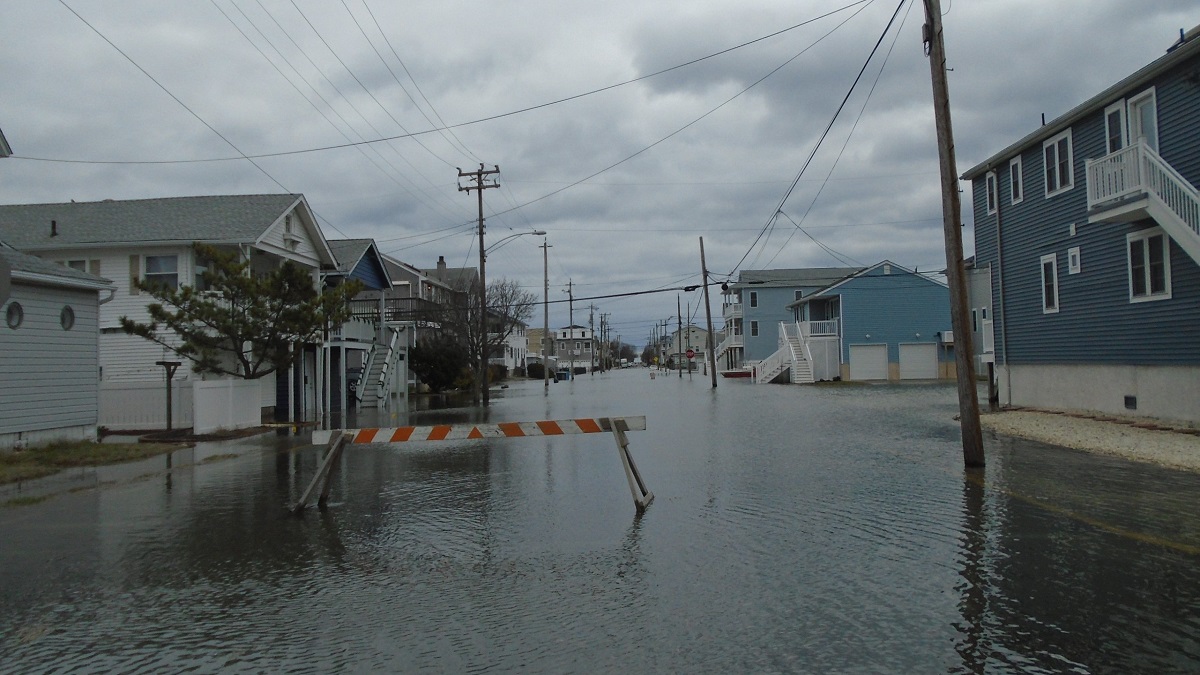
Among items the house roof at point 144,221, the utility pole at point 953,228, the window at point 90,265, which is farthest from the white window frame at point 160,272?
the utility pole at point 953,228

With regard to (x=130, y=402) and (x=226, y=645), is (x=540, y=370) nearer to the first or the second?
(x=130, y=402)

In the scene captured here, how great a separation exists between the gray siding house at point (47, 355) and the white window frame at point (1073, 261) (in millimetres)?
23208

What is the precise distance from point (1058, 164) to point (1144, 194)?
4.96 m

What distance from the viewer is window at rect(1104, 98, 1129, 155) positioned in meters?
19.3

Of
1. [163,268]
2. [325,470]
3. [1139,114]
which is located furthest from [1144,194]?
[163,268]

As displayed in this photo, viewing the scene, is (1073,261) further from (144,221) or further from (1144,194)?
(144,221)

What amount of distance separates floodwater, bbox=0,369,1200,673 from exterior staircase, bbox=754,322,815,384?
40.6m

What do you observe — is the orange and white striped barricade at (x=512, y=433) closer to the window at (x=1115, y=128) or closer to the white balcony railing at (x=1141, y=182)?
the white balcony railing at (x=1141, y=182)

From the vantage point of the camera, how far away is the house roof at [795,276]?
75500 mm

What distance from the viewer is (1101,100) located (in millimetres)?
19578

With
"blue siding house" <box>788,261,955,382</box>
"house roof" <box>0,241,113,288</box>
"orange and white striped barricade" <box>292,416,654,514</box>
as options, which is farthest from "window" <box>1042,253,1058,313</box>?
"blue siding house" <box>788,261,955,382</box>

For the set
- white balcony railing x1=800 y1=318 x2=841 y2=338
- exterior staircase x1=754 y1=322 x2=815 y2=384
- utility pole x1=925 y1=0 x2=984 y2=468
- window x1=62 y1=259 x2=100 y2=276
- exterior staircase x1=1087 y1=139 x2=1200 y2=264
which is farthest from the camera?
white balcony railing x1=800 y1=318 x2=841 y2=338

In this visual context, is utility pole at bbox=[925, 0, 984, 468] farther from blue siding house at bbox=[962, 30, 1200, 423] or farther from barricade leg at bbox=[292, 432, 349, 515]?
barricade leg at bbox=[292, 432, 349, 515]

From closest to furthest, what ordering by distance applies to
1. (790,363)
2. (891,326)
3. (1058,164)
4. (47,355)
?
(47,355) < (1058,164) < (891,326) < (790,363)
